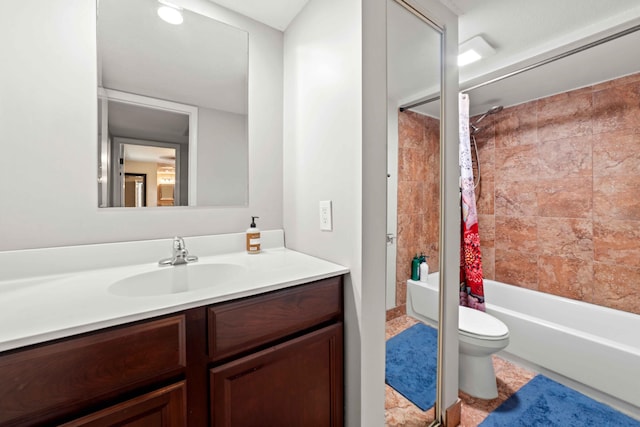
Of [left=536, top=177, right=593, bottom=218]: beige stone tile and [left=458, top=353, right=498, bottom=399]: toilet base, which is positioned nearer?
[left=458, top=353, right=498, bottom=399]: toilet base

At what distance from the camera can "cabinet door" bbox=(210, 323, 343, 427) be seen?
2.52ft

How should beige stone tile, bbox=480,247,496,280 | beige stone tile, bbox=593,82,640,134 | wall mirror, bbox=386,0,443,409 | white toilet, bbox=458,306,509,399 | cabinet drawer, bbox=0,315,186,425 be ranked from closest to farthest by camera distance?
cabinet drawer, bbox=0,315,186,425, wall mirror, bbox=386,0,443,409, white toilet, bbox=458,306,509,399, beige stone tile, bbox=593,82,640,134, beige stone tile, bbox=480,247,496,280

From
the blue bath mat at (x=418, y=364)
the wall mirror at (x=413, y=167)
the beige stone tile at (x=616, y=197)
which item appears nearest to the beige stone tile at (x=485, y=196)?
the beige stone tile at (x=616, y=197)

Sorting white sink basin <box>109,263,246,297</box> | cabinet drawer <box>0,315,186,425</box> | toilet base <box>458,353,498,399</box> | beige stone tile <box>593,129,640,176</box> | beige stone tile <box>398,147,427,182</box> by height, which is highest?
beige stone tile <box>593,129,640,176</box>

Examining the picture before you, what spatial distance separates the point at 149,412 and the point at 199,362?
0.15m

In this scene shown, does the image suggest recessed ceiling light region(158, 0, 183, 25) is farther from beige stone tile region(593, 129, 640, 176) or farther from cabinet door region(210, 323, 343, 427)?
beige stone tile region(593, 129, 640, 176)

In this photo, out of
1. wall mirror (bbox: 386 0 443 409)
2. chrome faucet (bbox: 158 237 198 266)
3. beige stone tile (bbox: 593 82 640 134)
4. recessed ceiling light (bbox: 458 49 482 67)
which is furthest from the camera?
beige stone tile (bbox: 593 82 640 134)

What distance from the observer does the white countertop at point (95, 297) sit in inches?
22.7

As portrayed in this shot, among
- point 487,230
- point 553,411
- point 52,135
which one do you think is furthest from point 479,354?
point 52,135

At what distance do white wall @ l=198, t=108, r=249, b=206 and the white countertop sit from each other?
377 millimetres

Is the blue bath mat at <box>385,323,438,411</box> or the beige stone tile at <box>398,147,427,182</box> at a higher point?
the beige stone tile at <box>398,147,427,182</box>

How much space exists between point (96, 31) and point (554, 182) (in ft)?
10.6

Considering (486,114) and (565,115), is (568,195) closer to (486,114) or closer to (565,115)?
(565,115)

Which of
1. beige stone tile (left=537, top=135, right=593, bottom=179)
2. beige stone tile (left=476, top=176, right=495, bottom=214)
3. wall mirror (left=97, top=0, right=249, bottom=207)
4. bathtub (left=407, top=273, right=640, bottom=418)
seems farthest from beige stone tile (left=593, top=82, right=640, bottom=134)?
wall mirror (left=97, top=0, right=249, bottom=207)
